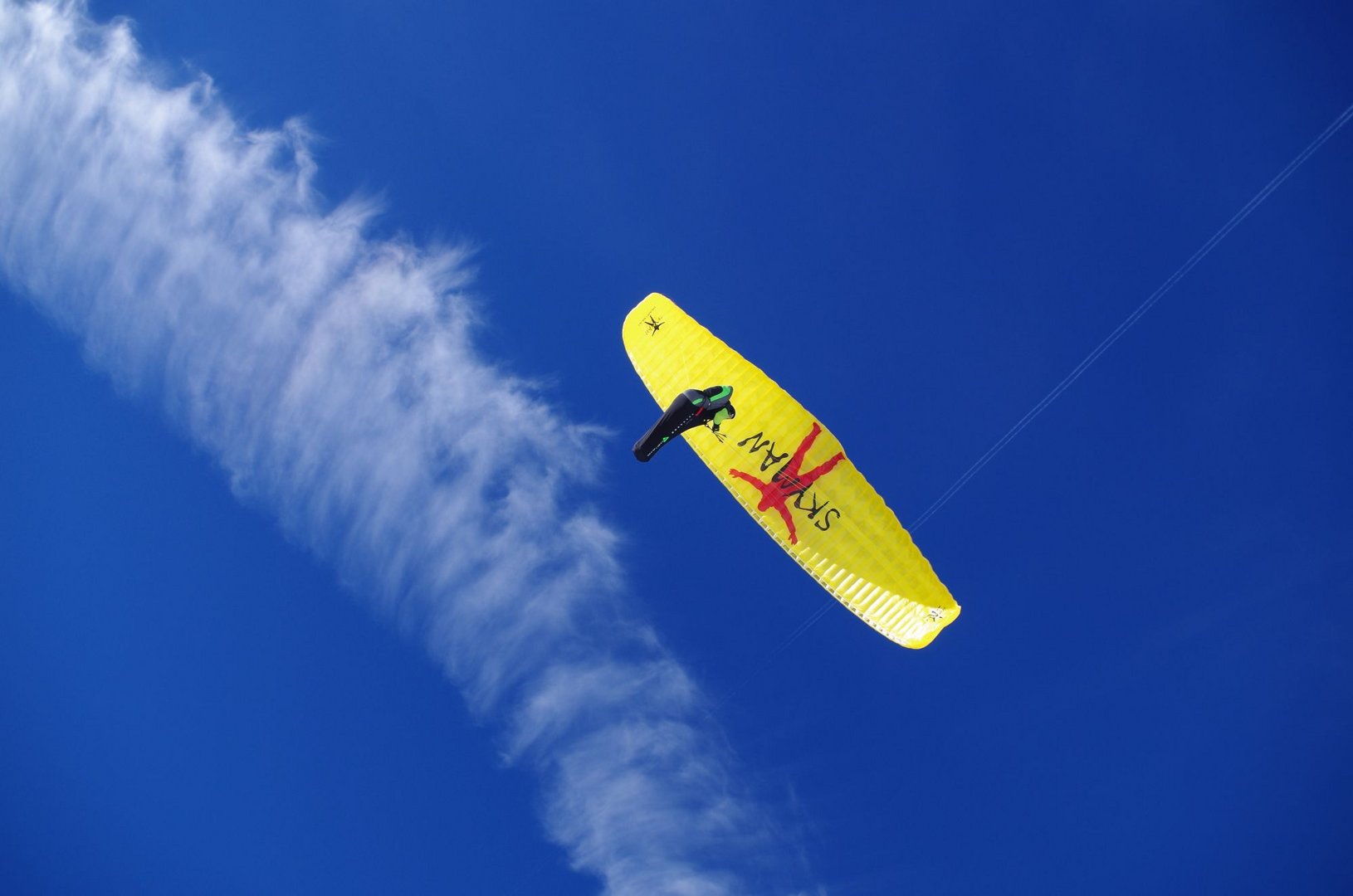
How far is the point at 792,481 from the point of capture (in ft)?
74.9

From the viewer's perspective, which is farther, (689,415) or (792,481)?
(792,481)

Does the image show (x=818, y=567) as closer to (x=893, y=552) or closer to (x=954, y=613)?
(x=893, y=552)

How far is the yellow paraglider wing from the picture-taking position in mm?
21672

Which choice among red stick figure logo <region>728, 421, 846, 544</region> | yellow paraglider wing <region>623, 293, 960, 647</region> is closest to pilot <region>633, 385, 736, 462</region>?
yellow paraglider wing <region>623, 293, 960, 647</region>

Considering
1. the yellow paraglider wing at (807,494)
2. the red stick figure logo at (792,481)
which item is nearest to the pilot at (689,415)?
the yellow paraglider wing at (807,494)

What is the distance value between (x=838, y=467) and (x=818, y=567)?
2963 mm

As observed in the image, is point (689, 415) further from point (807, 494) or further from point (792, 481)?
point (807, 494)

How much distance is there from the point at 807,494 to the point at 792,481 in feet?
1.88

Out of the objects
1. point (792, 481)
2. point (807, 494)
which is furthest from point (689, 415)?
point (807, 494)

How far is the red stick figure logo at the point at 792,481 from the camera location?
2270 centimetres

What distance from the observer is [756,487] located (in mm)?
23125

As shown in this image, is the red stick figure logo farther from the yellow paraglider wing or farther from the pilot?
the pilot

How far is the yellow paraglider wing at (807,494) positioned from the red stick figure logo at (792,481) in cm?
2

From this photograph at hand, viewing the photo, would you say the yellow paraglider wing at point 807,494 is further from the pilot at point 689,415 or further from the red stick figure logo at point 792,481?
the pilot at point 689,415
